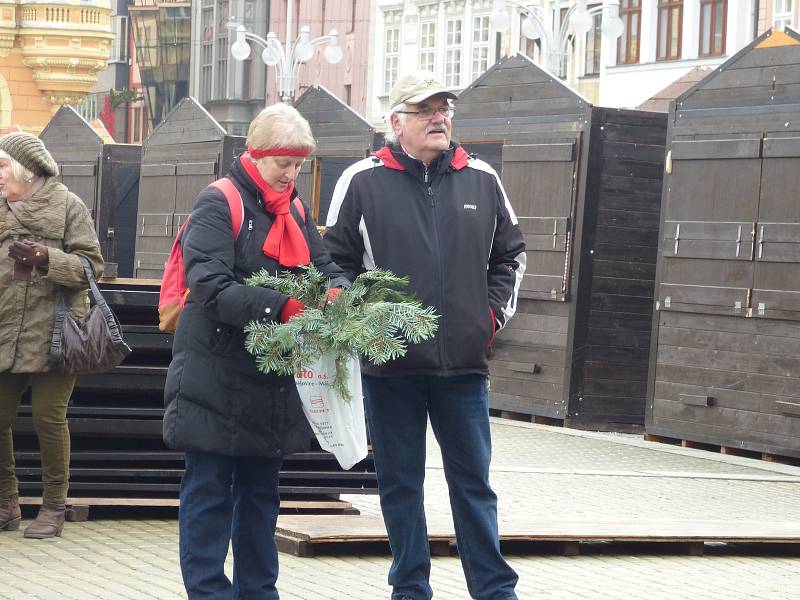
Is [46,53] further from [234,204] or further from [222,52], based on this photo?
[234,204]

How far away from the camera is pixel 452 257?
20.2 ft

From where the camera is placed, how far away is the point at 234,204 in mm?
5797

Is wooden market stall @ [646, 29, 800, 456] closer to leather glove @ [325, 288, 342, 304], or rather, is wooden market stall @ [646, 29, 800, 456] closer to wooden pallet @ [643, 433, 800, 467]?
wooden pallet @ [643, 433, 800, 467]

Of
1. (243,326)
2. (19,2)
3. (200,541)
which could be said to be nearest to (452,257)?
(243,326)

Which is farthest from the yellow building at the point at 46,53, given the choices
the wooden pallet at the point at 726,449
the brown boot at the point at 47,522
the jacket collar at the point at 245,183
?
the jacket collar at the point at 245,183

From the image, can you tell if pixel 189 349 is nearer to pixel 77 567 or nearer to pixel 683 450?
pixel 77 567

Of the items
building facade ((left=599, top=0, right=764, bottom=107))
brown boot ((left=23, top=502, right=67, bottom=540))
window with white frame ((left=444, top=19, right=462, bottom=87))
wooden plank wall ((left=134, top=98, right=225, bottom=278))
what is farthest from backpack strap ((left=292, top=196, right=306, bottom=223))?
window with white frame ((left=444, top=19, right=462, bottom=87))

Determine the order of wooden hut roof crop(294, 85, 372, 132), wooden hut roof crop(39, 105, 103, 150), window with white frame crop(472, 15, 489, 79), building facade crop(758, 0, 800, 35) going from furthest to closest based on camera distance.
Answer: window with white frame crop(472, 15, 489, 79) < building facade crop(758, 0, 800, 35) < wooden hut roof crop(39, 105, 103, 150) < wooden hut roof crop(294, 85, 372, 132)

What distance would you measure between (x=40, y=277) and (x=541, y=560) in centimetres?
235

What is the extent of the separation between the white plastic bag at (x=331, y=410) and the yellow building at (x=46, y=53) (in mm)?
37959

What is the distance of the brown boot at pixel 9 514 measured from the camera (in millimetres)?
7969

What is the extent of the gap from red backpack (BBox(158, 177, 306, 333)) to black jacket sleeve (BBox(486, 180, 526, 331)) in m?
0.74

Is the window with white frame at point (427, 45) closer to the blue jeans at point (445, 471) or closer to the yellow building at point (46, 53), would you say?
the yellow building at point (46, 53)

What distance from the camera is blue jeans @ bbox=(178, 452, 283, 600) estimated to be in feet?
19.0
